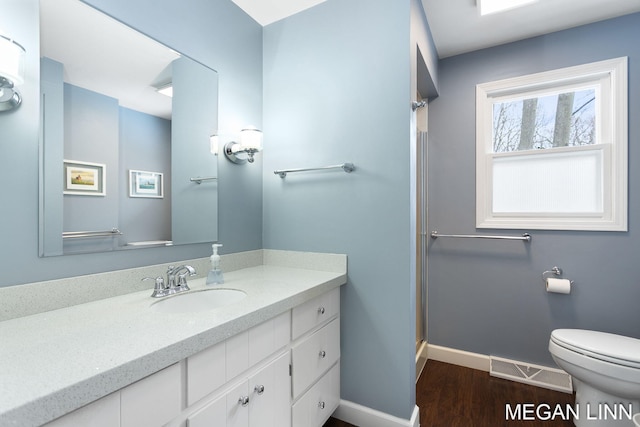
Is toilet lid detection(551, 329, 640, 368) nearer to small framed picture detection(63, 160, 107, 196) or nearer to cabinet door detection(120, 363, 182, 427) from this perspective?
cabinet door detection(120, 363, 182, 427)

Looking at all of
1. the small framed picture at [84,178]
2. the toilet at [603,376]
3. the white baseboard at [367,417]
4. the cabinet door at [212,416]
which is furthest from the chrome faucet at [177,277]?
the toilet at [603,376]

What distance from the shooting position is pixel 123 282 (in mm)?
1219

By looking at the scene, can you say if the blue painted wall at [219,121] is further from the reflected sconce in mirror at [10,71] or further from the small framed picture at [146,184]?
the small framed picture at [146,184]

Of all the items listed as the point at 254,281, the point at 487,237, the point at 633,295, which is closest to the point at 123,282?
the point at 254,281

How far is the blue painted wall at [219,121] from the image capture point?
3.16 ft

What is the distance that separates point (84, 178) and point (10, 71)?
385 mm

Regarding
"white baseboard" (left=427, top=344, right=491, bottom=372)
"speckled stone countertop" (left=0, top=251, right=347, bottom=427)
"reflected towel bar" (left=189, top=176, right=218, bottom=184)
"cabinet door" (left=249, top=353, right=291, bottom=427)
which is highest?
"reflected towel bar" (left=189, top=176, right=218, bottom=184)

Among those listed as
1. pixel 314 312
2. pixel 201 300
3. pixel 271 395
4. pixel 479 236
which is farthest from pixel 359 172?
pixel 479 236

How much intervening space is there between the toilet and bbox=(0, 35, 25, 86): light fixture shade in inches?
105

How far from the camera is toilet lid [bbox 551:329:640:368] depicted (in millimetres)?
1401

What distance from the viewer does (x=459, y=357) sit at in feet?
7.57

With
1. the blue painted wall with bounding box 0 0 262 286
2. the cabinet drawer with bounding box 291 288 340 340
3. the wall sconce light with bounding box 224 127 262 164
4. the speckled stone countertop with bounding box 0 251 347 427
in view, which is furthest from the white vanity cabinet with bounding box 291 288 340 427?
the wall sconce light with bounding box 224 127 262 164

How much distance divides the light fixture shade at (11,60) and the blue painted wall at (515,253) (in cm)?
242

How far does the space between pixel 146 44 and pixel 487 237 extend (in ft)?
8.01
